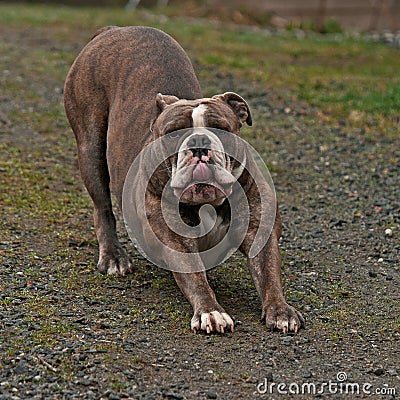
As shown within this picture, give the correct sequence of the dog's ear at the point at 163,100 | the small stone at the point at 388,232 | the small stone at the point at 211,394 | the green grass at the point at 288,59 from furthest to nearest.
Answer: the green grass at the point at 288,59
the small stone at the point at 388,232
the dog's ear at the point at 163,100
the small stone at the point at 211,394

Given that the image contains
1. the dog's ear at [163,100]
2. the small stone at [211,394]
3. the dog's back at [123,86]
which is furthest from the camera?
the dog's back at [123,86]

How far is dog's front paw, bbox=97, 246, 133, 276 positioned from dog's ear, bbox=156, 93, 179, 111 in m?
1.12

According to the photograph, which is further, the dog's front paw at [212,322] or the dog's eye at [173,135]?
the dog's eye at [173,135]

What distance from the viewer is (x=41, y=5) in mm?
22656

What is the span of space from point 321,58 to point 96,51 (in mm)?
8074

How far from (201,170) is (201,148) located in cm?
12

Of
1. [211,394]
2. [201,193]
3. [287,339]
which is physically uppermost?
[201,193]

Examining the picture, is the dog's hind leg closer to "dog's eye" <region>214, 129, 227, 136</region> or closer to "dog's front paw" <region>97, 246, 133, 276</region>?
"dog's front paw" <region>97, 246, 133, 276</region>

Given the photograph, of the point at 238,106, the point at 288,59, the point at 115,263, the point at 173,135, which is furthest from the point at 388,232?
the point at 288,59

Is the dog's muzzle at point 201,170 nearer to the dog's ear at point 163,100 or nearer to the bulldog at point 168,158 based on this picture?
the bulldog at point 168,158

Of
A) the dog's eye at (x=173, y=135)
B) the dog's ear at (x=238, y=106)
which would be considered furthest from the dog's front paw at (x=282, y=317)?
the dog's ear at (x=238, y=106)

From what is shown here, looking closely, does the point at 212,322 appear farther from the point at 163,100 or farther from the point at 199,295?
the point at 163,100

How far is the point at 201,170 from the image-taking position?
4.76m

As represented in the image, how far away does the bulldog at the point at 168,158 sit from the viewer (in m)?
4.82
